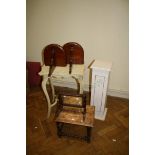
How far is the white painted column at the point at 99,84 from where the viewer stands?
283cm

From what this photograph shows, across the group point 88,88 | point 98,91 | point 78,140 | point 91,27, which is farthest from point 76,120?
point 91,27

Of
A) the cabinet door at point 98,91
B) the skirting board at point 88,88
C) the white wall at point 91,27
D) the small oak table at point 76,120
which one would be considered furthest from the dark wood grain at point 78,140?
the white wall at point 91,27

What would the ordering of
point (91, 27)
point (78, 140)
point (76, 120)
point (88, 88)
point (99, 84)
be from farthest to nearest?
point (88, 88) → point (91, 27) → point (99, 84) → point (78, 140) → point (76, 120)

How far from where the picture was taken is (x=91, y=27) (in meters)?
3.64

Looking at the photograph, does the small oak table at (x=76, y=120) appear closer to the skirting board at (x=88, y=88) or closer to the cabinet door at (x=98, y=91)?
the cabinet door at (x=98, y=91)

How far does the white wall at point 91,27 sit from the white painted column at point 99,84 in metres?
0.79

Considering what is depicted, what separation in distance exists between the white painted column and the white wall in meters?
0.79

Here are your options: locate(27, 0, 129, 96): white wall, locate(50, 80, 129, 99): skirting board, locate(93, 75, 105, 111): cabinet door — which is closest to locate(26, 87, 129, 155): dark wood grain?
locate(93, 75, 105, 111): cabinet door

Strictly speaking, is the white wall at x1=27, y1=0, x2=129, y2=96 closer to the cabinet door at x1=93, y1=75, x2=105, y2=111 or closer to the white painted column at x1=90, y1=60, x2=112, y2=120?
the white painted column at x1=90, y1=60, x2=112, y2=120

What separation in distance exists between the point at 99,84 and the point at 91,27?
1.31 meters

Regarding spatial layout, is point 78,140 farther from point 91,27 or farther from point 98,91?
point 91,27

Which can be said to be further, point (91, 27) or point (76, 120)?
point (91, 27)

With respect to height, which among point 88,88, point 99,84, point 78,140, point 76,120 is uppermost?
point 99,84

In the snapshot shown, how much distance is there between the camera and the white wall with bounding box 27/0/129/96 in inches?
136
